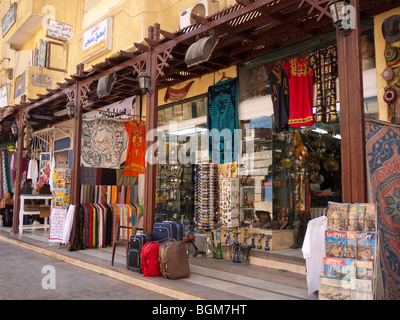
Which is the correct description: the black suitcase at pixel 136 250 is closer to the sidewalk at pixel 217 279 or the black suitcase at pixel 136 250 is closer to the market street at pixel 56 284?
the sidewalk at pixel 217 279

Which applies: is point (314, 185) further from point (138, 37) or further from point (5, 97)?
point (5, 97)

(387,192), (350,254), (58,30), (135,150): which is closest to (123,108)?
(135,150)

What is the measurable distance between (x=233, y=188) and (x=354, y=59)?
175 inches

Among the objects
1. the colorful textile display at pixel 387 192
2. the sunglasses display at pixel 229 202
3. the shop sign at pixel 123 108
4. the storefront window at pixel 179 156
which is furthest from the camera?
the shop sign at pixel 123 108

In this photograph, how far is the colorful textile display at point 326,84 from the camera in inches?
250

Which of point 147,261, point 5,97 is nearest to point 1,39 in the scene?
point 5,97

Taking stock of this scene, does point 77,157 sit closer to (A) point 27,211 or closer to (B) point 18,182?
(B) point 18,182

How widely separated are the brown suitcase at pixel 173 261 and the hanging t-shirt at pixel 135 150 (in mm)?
4196

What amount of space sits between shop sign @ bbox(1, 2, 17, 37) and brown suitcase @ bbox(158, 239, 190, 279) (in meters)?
14.5

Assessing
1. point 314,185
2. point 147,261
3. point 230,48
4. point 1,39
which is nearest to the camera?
point 147,261

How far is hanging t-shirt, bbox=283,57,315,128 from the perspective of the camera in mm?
6789

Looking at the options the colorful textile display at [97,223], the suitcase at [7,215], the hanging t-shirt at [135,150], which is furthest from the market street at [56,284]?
the suitcase at [7,215]

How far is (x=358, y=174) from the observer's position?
4207mm

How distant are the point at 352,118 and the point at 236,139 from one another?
4.10m
